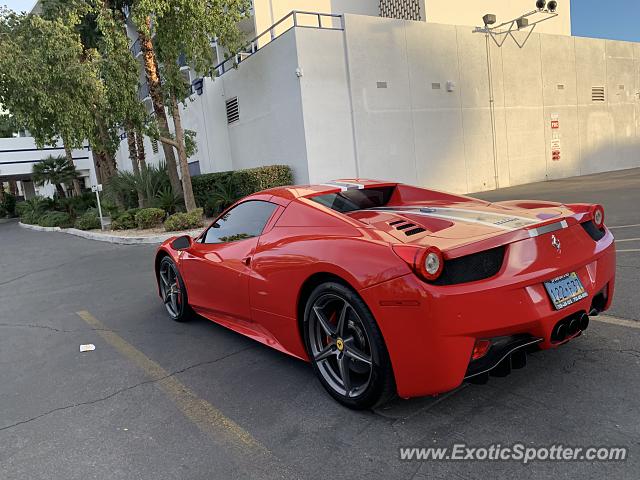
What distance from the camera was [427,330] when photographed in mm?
2545

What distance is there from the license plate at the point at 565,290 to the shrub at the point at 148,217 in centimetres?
1390

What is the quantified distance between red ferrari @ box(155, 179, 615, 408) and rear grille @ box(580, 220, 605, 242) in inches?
0.6

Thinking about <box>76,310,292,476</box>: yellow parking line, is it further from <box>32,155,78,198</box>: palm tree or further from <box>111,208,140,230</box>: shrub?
<box>32,155,78,198</box>: palm tree

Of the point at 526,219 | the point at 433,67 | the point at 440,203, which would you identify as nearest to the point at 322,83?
the point at 433,67

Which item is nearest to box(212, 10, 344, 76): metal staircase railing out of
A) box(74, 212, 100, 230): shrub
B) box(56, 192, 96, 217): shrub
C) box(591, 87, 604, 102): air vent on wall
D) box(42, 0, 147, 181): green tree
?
box(42, 0, 147, 181): green tree

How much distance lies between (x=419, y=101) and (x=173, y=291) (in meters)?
14.3

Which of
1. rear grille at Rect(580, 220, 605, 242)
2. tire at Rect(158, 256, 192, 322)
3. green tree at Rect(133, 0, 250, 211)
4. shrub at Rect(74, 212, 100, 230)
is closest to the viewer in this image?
rear grille at Rect(580, 220, 605, 242)

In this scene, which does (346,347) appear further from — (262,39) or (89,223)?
(262,39)

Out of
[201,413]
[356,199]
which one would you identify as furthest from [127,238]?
[201,413]

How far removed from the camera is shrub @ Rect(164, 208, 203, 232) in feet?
44.7

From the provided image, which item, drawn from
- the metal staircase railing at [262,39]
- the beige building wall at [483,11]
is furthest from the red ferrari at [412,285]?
the beige building wall at [483,11]

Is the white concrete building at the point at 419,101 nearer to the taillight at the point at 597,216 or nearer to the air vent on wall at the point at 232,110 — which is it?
the air vent on wall at the point at 232,110

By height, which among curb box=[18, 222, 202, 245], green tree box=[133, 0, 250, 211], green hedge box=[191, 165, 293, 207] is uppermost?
green tree box=[133, 0, 250, 211]

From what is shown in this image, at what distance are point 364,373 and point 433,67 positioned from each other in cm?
1665
